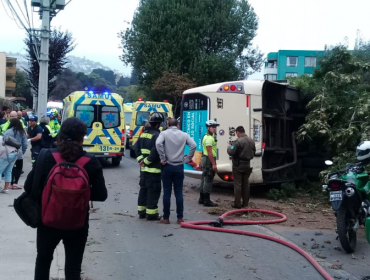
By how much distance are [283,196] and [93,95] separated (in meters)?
7.89

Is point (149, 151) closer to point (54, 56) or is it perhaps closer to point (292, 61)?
point (54, 56)

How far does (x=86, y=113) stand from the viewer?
16250 millimetres

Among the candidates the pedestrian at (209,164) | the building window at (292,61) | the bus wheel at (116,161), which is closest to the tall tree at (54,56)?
the bus wheel at (116,161)

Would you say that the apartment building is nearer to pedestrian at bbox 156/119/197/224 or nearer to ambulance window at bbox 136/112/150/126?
ambulance window at bbox 136/112/150/126

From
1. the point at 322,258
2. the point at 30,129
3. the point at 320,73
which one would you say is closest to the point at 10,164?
the point at 30,129

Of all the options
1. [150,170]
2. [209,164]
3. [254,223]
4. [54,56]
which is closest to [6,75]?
[54,56]

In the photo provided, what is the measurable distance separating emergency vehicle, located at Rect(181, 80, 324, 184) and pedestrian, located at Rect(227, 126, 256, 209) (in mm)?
800

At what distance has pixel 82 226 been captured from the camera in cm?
381

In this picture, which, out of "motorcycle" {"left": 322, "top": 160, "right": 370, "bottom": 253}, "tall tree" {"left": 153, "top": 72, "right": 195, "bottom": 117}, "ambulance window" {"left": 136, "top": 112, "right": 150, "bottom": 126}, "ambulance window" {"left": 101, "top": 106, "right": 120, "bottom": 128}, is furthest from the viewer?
"tall tree" {"left": 153, "top": 72, "right": 195, "bottom": 117}

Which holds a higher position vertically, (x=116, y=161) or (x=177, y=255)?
(x=116, y=161)

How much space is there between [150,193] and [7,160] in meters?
4.01

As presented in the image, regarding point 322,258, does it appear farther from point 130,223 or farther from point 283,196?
point 283,196

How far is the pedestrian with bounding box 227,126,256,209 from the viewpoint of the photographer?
32.6 ft

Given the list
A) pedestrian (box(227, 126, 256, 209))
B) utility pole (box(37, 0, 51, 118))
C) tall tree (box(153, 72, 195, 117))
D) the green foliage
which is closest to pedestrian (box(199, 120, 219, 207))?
pedestrian (box(227, 126, 256, 209))
